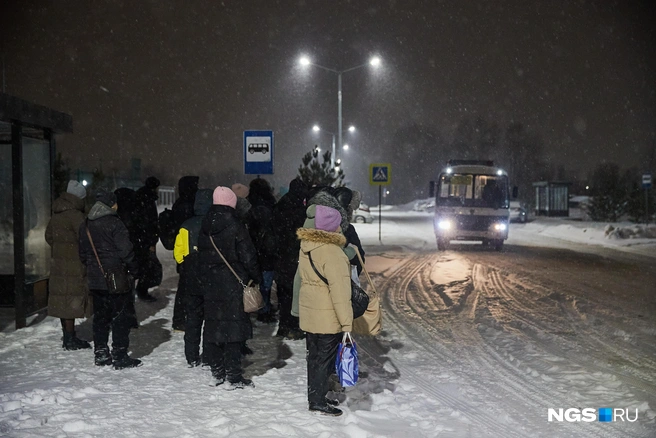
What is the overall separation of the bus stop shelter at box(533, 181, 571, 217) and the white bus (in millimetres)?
28980

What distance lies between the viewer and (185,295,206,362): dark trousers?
6203mm

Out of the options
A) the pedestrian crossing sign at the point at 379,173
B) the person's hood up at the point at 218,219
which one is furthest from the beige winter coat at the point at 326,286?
the pedestrian crossing sign at the point at 379,173

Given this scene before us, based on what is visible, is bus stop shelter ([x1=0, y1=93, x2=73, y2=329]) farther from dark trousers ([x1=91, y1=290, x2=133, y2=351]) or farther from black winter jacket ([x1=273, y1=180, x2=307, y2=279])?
black winter jacket ([x1=273, y1=180, x2=307, y2=279])

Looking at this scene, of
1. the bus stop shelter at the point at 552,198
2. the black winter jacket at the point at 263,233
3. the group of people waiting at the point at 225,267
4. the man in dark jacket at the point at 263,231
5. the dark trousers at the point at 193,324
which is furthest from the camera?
the bus stop shelter at the point at 552,198

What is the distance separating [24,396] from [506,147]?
74437mm

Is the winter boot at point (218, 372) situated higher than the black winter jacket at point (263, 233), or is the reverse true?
the black winter jacket at point (263, 233)

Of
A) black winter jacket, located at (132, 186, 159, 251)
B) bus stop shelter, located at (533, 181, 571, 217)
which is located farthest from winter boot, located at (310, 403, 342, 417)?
bus stop shelter, located at (533, 181, 571, 217)

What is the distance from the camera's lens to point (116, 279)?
6.16m

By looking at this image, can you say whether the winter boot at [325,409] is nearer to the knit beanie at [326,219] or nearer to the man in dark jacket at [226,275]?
the man in dark jacket at [226,275]

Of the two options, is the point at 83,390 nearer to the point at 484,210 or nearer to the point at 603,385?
the point at 603,385

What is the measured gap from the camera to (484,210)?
2034cm

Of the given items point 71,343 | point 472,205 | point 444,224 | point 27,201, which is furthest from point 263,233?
point 472,205

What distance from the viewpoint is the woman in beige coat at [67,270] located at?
700cm

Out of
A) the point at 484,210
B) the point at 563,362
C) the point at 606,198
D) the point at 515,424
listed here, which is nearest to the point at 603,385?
the point at 563,362
